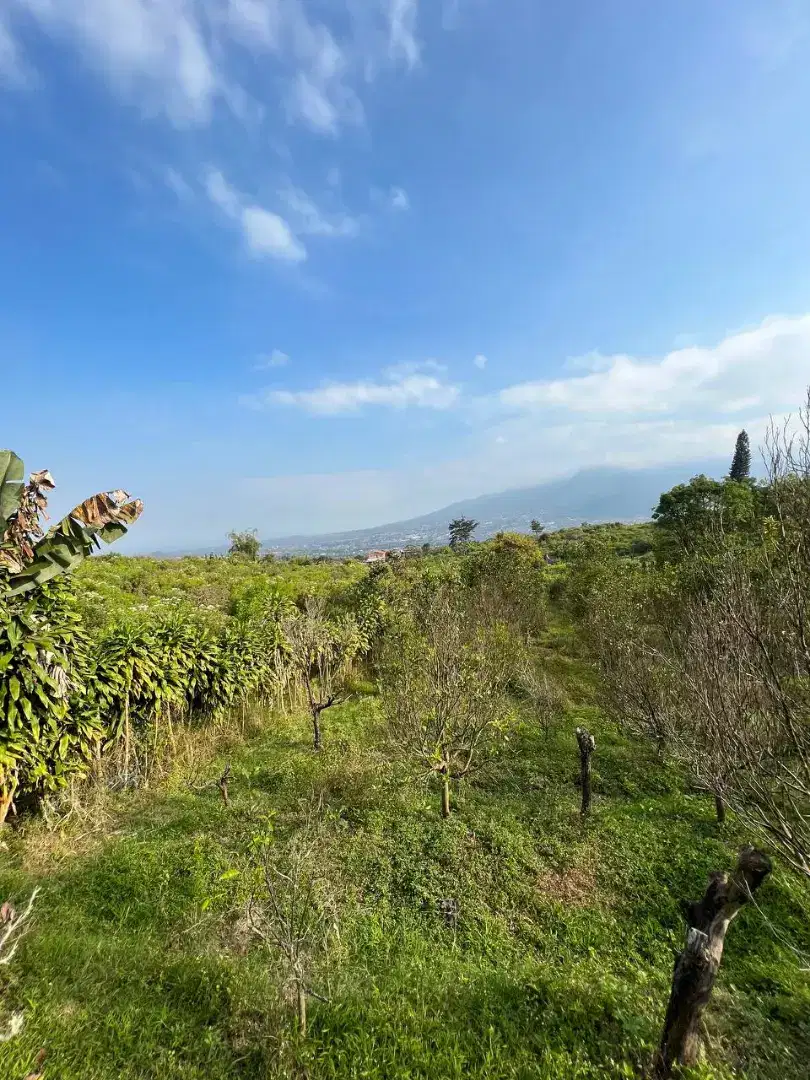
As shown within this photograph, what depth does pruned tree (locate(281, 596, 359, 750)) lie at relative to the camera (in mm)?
10391

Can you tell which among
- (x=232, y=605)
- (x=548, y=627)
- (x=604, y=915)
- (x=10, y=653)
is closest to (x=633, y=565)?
(x=548, y=627)

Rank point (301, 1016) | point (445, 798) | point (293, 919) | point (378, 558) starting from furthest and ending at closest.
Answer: point (378, 558)
point (445, 798)
point (293, 919)
point (301, 1016)

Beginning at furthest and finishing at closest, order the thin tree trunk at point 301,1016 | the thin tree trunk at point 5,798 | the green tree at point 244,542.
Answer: the green tree at point 244,542 → the thin tree trunk at point 5,798 → the thin tree trunk at point 301,1016

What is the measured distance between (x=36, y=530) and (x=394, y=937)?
7296 mm

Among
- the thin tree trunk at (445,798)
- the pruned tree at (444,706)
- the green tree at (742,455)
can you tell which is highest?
the green tree at (742,455)

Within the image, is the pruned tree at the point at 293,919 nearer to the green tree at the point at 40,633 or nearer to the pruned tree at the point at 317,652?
the green tree at the point at 40,633

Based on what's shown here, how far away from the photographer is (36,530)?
21.9 feet

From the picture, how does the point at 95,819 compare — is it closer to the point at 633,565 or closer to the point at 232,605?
the point at 232,605

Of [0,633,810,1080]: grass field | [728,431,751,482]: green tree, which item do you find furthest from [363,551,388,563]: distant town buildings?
[728,431,751,482]: green tree

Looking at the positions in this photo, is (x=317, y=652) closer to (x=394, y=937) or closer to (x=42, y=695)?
(x=42, y=695)

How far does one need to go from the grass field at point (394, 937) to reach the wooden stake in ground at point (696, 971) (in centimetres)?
22

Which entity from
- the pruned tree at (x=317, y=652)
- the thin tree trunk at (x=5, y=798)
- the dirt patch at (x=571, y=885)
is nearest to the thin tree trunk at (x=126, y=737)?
the thin tree trunk at (x=5, y=798)

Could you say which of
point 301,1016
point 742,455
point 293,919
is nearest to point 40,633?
point 293,919

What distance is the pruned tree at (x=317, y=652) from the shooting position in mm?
10391
